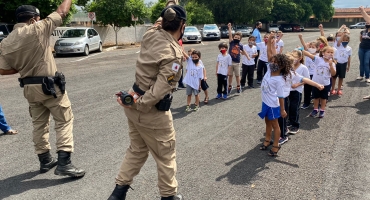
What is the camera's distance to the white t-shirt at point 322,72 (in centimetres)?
686

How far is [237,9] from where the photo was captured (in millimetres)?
44719

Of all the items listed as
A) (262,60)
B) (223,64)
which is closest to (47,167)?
(223,64)

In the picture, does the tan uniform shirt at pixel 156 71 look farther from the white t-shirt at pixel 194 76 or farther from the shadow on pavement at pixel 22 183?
the white t-shirt at pixel 194 76

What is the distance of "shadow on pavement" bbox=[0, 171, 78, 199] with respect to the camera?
12.5 feet

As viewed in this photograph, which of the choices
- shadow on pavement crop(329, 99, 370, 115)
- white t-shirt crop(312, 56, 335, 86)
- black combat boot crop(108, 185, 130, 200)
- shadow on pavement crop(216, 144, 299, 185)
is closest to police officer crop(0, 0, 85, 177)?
black combat boot crop(108, 185, 130, 200)

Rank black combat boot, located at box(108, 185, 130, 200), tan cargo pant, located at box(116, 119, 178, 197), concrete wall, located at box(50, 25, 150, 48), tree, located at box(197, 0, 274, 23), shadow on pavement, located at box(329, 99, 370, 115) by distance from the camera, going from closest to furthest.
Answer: tan cargo pant, located at box(116, 119, 178, 197) → black combat boot, located at box(108, 185, 130, 200) → shadow on pavement, located at box(329, 99, 370, 115) → concrete wall, located at box(50, 25, 150, 48) → tree, located at box(197, 0, 274, 23)

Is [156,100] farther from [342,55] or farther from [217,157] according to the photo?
[342,55]

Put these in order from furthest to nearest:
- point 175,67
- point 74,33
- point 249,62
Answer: point 74,33
point 249,62
point 175,67

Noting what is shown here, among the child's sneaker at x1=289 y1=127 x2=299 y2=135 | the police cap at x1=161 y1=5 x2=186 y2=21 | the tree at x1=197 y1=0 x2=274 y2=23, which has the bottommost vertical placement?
the child's sneaker at x1=289 y1=127 x2=299 y2=135

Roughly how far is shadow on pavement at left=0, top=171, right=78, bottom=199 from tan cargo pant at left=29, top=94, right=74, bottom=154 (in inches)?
14.2

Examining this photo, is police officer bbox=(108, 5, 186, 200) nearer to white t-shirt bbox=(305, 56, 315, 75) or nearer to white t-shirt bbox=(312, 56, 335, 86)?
white t-shirt bbox=(312, 56, 335, 86)

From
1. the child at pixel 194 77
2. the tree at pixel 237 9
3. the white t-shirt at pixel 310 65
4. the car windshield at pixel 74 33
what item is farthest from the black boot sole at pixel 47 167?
the tree at pixel 237 9

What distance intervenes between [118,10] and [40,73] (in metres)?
22.2

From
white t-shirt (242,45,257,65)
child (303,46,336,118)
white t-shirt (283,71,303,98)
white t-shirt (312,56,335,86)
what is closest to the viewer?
white t-shirt (283,71,303,98)
